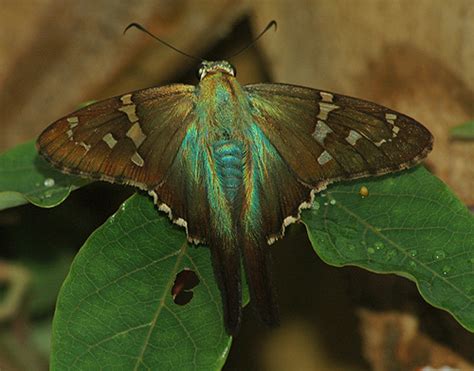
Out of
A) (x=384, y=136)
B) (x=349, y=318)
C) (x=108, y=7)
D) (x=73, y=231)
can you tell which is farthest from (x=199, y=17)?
(x=384, y=136)

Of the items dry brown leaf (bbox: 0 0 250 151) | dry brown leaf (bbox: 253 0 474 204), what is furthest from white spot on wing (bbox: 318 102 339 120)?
dry brown leaf (bbox: 0 0 250 151)

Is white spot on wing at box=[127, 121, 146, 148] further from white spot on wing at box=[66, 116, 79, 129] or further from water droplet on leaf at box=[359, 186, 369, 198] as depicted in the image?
water droplet on leaf at box=[359, 186, 369, 198]

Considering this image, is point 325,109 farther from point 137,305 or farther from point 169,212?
point 137,305

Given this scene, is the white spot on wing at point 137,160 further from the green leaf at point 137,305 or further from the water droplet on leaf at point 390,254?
the water droplet on leaf at point 390,254

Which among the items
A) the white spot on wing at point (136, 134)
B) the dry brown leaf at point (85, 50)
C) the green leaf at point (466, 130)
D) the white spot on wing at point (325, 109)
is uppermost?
the dry brown leaf at point (85, 50)

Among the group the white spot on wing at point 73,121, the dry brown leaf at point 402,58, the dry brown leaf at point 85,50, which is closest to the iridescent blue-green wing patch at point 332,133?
the white spot on wing at point 73,121

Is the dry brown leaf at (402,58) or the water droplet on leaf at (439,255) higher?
the dry brown leaf at (402,58)

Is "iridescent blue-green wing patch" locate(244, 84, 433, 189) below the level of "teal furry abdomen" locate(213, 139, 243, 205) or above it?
above
